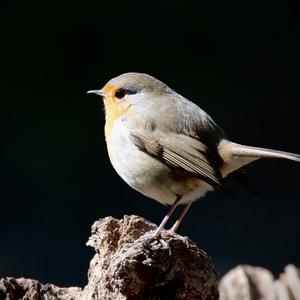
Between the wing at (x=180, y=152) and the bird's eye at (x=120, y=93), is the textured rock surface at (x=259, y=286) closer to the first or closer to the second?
the wing at (x=180, y=152)

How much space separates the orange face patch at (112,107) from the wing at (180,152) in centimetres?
15

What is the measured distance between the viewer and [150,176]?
225 centimetres

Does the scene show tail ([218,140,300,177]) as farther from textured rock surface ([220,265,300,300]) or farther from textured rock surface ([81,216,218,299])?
textured rock surface ([81,216,218,299])

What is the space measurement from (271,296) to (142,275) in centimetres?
52

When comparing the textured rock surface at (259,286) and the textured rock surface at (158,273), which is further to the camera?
the textured rock surface at (259,286)

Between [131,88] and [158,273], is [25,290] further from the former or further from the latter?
[131,88]

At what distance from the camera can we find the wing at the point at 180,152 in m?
2.16

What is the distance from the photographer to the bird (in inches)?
87.3

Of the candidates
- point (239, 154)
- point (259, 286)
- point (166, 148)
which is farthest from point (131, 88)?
point (259, 286)

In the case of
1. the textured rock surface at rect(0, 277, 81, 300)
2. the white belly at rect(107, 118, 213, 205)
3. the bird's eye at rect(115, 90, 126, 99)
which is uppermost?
the bird's eye at rect(115, 90, 126, 99)

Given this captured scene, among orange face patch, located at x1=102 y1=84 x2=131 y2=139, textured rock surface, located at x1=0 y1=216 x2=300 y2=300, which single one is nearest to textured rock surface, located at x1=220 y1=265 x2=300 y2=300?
textured rock surface, located at x1=0 y1=216 x2=300 y2=300

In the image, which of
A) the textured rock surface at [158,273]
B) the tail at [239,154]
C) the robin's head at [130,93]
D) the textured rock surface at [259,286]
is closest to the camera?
the textured rock surface at [158,273]

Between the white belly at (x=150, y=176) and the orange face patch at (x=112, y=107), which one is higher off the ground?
the orange face patch at (x=112, y=107)

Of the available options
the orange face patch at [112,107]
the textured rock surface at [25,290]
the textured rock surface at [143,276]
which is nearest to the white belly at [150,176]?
the orange face patch at [112,107]
